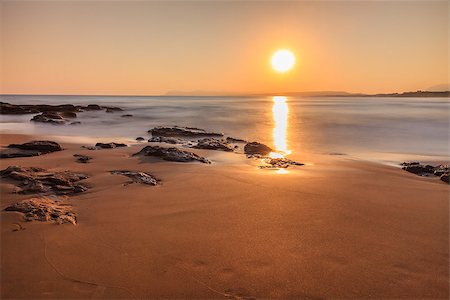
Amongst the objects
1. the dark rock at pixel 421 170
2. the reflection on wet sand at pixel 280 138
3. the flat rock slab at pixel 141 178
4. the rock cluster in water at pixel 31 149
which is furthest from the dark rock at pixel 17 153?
the dark rock at pixel 421 170

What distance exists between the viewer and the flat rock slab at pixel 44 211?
3.92 m

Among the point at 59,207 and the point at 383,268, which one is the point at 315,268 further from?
the point at 59,207

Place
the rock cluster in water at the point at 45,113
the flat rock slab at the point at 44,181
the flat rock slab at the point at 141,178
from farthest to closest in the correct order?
1. the rock cluster in water at the point at 45,113
2. the flat rock slab at the point at 141,178
3. the flat rock slab at the point at 44,181

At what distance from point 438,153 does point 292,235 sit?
12.0m

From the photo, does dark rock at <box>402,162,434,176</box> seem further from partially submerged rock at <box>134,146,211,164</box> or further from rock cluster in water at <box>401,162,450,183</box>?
partially submerged rock at <box>134,146,211,164</box>

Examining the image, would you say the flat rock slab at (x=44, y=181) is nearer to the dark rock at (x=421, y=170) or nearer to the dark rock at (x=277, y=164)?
the dark rock at (x=277, y=164)

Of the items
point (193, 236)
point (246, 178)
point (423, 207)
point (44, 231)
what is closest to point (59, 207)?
point (44, 231)

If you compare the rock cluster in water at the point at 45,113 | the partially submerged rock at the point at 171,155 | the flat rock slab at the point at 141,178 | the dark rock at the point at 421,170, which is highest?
the rock cluster in water at the point at 45,113

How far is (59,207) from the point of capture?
14.3 feet

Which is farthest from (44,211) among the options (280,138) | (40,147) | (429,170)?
(280,138)

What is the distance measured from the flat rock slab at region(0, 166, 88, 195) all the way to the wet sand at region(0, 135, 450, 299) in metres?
0.23

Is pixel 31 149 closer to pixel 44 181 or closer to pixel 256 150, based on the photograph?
pixel 44 181

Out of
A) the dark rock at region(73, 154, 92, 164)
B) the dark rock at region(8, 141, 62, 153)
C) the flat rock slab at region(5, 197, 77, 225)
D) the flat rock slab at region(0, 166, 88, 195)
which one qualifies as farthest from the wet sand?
the dark rock at region(8, 141, 62, 153)

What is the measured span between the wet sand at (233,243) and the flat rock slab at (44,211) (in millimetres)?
118
